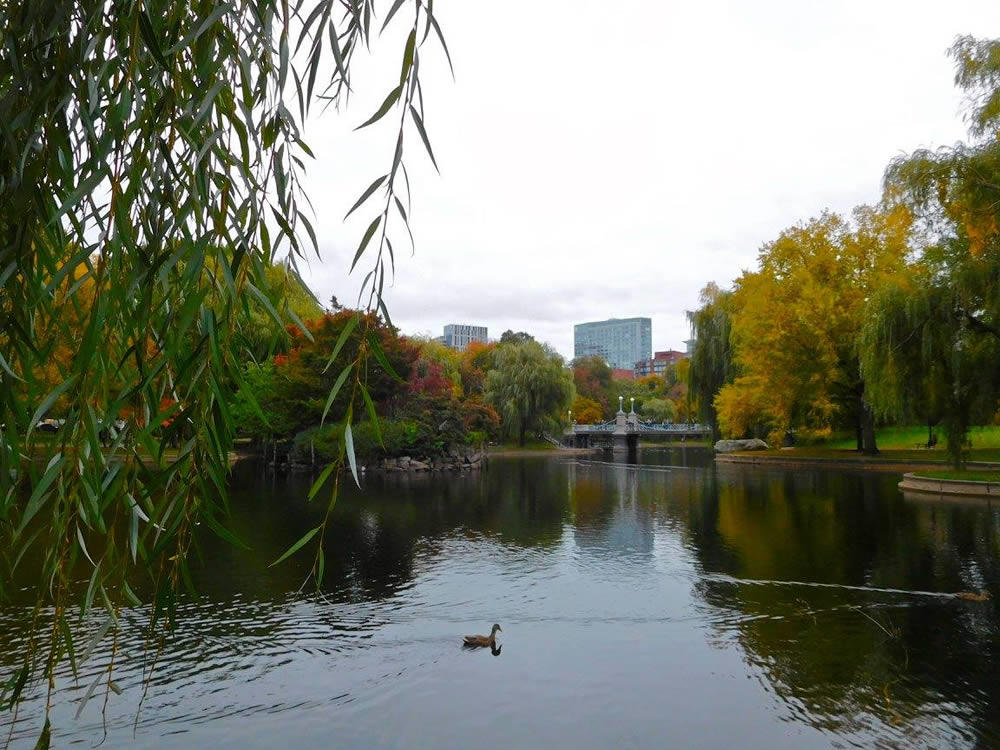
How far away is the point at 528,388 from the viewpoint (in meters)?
43.3

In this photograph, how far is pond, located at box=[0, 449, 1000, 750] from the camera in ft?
18.5

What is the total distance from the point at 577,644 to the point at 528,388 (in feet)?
117

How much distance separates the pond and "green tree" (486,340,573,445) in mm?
28776

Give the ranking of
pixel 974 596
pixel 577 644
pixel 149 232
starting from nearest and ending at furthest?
pixel 149 232 < pixel 577 644 < pixel 974 596

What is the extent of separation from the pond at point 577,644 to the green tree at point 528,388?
94.4 ft

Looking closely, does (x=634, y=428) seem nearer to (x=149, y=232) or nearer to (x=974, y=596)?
(x=974, y=596)

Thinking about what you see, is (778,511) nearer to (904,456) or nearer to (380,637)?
(380,637)

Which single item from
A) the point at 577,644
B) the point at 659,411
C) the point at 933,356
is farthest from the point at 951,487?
the point at 659,411

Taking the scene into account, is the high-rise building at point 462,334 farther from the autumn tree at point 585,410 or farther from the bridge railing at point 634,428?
the bridge railing at point 634,428

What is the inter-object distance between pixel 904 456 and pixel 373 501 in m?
20.3

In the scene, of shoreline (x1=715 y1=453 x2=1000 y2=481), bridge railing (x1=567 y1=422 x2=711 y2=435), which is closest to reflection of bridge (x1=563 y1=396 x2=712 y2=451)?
bridge railing (x1=567 y1=422 x2=711 y2=435)

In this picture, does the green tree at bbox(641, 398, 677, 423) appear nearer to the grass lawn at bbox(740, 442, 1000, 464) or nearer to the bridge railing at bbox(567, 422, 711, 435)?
the bridge railing at bbox(567, 422, 711, 435)

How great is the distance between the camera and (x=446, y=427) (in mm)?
32094

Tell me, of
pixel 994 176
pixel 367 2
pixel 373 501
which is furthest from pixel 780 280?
pixel 367 2
